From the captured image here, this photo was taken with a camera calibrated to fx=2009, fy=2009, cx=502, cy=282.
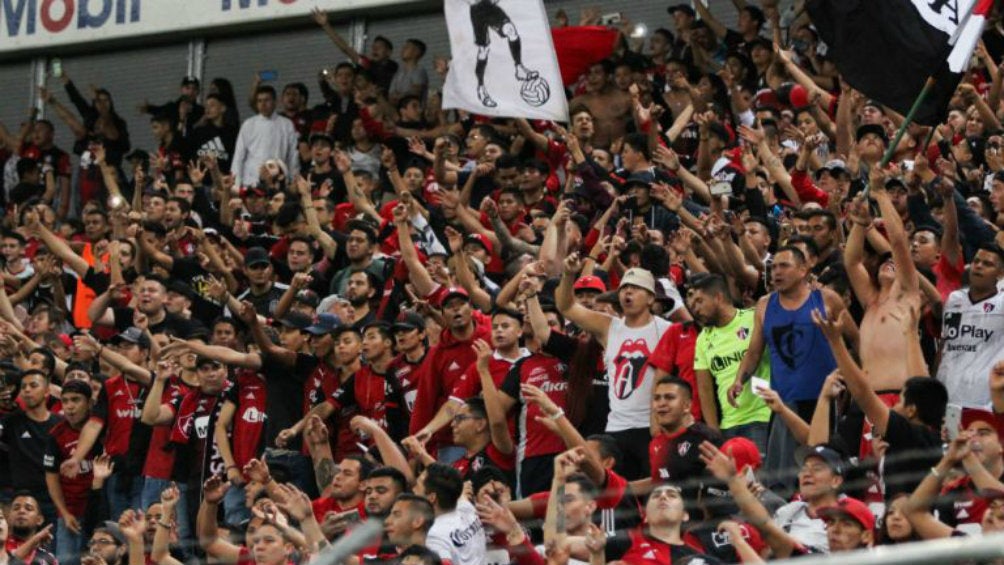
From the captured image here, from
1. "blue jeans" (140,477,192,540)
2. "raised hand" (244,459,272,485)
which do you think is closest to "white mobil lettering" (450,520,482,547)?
"raised hand" (244,459,272,485)

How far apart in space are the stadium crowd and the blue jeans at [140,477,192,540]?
0.05 meters

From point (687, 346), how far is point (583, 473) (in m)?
1.44

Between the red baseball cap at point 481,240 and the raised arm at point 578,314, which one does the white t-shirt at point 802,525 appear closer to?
the raised arm at point 578,314

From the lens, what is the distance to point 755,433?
1084 centimetres

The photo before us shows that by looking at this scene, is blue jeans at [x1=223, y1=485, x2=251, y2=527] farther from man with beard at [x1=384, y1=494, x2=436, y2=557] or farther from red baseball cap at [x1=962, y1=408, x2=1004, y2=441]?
red baseball cap at [x1=962, y1=408, x2=1004, y2=441]

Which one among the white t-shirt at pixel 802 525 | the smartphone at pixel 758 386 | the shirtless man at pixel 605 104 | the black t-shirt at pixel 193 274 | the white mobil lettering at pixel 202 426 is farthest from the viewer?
the shirtless man at pixel 605 104

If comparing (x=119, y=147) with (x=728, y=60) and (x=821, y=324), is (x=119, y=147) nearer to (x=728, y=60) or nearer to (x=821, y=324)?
(x=728, y=60)

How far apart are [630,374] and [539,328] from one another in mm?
658

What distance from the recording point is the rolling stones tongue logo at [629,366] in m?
11.0

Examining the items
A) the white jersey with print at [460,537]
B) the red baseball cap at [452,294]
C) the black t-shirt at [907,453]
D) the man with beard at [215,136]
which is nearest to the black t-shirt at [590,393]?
the red baseball cap at [452,294]

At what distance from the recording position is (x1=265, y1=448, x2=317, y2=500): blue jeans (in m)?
12.7

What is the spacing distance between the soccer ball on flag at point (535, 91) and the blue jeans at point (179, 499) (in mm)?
3842

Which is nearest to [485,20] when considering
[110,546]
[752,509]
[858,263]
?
[858,263]

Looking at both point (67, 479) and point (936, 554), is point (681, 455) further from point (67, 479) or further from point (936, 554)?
point (936, 554)
